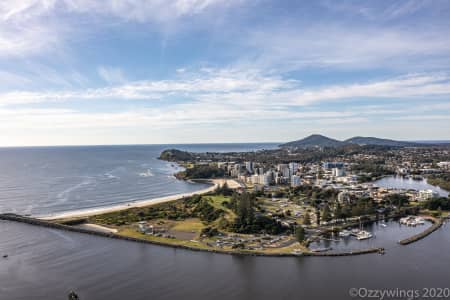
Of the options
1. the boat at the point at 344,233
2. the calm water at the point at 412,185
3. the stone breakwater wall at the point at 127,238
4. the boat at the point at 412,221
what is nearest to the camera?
the stone breakwater wall at the point at 127,238

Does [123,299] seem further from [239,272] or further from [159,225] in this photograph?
[159,225]

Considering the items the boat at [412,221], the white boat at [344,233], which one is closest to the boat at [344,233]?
the white boat at [344,233]

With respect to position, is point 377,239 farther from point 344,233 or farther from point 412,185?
point 412,185

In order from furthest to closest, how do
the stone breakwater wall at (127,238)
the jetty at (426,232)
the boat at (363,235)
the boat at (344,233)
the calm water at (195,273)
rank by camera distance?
the boat at (344,233)
the boat at (363,235)
the jetty at (426,232)
the stone breakwater wall at (127,238)
the calm water at (195,273)

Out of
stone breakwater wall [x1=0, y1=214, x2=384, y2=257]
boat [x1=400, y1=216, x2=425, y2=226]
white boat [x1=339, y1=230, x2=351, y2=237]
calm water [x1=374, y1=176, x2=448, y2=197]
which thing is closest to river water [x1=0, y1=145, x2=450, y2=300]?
stone breakwater wall [x1=0, y1=214, x2=384, y2=257]

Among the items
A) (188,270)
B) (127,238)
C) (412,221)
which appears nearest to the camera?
(188,270)

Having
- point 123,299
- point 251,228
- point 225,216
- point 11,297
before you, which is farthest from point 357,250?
point 11,297

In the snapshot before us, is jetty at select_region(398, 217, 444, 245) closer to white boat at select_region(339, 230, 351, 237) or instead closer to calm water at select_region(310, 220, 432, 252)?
calm water at select_region(310, 220, 432, 252)

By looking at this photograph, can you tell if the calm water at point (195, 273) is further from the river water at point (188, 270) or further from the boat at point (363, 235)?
the boat at point (363, 235)

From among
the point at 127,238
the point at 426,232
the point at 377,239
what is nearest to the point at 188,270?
the point at 127,238
